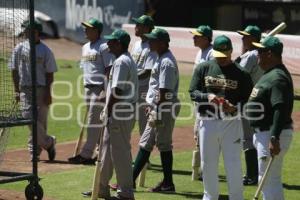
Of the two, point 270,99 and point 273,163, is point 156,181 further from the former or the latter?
point 270,99

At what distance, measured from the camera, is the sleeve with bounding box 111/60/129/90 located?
9438 mm

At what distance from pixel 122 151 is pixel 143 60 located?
2.32 metres

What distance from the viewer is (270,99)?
27.1 ft

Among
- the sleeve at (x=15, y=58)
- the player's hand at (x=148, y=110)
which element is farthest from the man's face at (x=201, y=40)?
the sleeve at (x=15, y=58)

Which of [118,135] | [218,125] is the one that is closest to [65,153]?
[118,135]

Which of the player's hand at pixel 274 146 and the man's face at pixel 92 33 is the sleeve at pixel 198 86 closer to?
the player's hand at pixel 274 146

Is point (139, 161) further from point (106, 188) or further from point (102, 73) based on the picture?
point (102, 73)

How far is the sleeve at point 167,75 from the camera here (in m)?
10.1

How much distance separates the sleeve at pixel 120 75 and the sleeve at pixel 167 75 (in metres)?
0.73

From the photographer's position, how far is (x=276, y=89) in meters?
8.22

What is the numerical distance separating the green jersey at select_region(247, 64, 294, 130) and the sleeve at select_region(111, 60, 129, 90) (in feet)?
5.72

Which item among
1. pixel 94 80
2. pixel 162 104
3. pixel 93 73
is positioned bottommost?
pixel 162 104

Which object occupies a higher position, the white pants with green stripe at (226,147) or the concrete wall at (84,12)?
the concrete wall at (84,12)

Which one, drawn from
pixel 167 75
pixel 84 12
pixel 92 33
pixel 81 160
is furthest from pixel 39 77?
pixel 84 12
